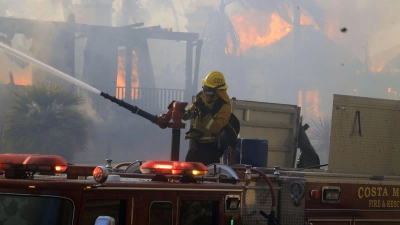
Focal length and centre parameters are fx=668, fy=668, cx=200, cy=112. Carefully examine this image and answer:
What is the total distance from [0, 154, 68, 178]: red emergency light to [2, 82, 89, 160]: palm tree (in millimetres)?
19667

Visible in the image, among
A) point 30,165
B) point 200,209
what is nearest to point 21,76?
point 200,209

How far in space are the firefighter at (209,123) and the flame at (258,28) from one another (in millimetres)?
22984

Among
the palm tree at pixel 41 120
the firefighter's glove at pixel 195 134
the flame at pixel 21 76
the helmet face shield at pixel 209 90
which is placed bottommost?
the palm tree at pixel 41 120

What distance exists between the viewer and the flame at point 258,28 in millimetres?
30266

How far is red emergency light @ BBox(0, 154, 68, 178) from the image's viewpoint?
3877 mm

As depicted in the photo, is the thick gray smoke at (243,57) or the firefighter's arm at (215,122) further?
the thick gray smoke at (243,57)

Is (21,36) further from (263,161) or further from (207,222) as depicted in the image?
(207,222)

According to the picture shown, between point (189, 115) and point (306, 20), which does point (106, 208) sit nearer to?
point (189, 115)

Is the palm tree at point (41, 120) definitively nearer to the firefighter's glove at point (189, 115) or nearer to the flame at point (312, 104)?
the flame at point (312, 104)

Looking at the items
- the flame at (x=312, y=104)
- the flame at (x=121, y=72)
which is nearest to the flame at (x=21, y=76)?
the flame at (x=121, y=72)

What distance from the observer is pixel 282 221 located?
577cm

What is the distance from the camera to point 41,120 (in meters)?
23.8

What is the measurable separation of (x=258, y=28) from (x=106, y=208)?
27.3m

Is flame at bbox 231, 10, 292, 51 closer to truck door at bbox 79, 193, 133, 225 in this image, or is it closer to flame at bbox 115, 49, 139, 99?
flame at bbox 115, 49, 139, 99
